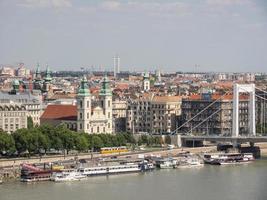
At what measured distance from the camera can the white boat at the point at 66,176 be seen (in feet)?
40.4

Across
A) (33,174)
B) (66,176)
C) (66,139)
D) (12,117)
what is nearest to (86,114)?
(12,117)

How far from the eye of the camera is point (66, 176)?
12375mm

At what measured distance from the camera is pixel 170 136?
1722 centimetres

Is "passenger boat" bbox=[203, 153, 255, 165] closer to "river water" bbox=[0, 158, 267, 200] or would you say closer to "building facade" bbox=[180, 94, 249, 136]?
"river water" bbox=[0, 158, 267, 200]

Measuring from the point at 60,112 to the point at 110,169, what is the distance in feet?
17.5

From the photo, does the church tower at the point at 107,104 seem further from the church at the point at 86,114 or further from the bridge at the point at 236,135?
the bridge at the point at 236,135

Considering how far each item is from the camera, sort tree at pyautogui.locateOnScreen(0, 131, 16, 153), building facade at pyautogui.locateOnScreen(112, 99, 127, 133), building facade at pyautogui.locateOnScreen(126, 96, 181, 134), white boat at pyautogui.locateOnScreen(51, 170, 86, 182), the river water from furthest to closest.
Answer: building facade at pyautogui.locateOnScreen(112, 99, 127, 133) → building facade at pyautogui.locateOnScreen(126, 96, 181, 134) → tree at pyautogui.locateOnScreen(0, 131, 16, 153) → white boat at pyautogui.locateOnScreen(51, 170, 86, 182) → the river water

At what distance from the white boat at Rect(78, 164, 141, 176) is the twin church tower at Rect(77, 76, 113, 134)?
3797 millimetres

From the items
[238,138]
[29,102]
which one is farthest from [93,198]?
[29,102]

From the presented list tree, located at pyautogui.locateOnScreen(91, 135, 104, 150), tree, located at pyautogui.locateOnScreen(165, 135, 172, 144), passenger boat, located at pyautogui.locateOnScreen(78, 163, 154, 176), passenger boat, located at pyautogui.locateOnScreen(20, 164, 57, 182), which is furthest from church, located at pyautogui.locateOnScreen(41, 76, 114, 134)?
passenger boat, located at pyautogui.locateOnScreen(20, 164, 57, 182)

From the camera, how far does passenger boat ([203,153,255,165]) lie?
48.5ft

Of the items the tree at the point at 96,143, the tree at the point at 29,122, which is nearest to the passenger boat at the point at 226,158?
the tree at the point at 96,143

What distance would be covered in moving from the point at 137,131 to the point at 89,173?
6640 mm

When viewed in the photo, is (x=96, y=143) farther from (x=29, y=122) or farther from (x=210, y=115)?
(x=210, y=115)
